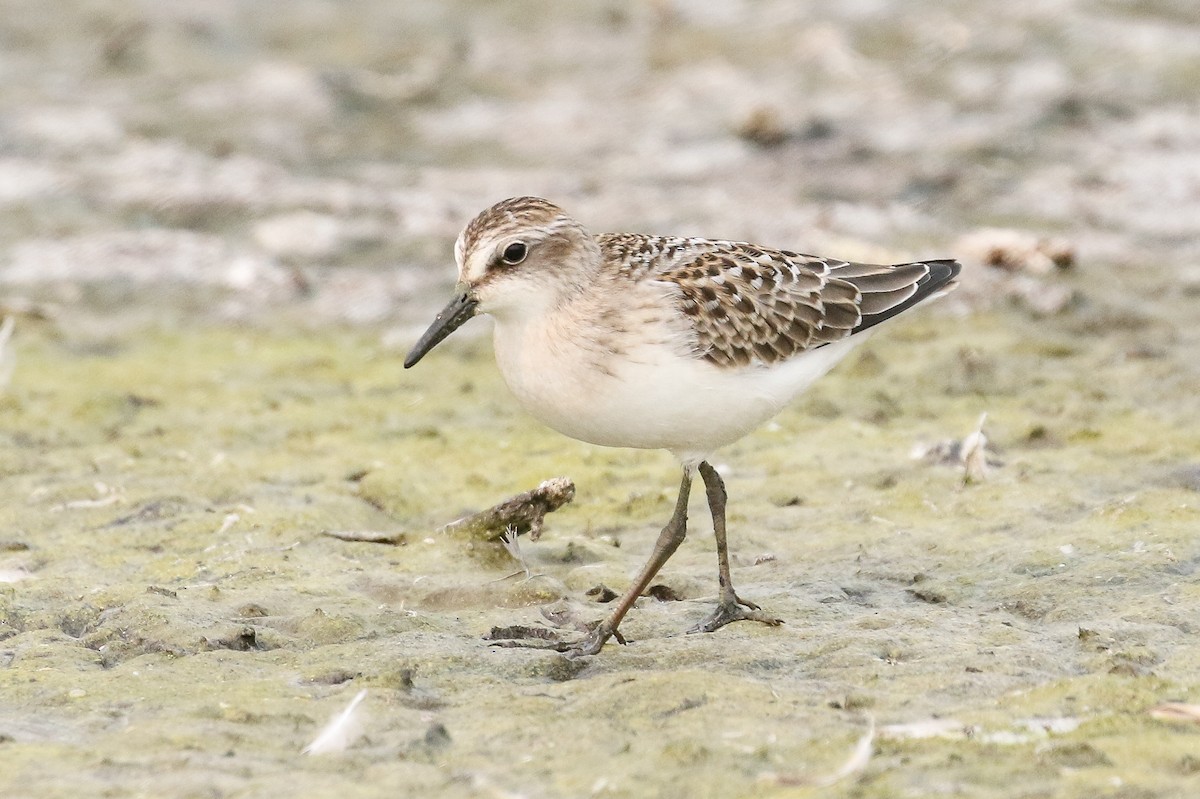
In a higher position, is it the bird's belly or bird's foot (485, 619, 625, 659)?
the bird's belly

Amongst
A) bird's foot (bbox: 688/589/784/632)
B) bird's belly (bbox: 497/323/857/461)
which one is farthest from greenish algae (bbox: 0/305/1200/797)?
bird's belly (bbox: 497/323/857/461)

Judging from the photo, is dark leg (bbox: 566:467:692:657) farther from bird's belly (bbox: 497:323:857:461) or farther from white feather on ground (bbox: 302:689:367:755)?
white feather on ground (bbox: 302:689:367:755)

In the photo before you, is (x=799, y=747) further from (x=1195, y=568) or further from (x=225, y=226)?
(x=225, y=226)

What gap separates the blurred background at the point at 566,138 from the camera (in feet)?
32.9

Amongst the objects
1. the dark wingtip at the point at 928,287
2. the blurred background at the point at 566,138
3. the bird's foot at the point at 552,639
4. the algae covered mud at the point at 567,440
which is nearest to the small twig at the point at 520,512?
the algae covered mud at the point at 567,440

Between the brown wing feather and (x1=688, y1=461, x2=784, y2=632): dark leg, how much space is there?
1.73 feet

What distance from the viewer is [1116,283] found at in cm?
936

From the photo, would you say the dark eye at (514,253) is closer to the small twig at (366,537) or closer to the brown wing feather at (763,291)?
the brown wing feather at (763,291)

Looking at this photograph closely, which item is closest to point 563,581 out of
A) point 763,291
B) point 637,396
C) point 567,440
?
point 637,396

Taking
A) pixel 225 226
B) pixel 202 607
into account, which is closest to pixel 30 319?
pixel 225 226

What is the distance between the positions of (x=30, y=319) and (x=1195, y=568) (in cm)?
A: 641

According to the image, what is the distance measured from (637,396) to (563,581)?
109 cm

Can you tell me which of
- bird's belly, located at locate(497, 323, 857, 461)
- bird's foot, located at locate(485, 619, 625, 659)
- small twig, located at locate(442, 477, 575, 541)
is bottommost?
bird's foot, located at locate(485, 619, 625, 659)

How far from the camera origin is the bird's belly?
524 cm
